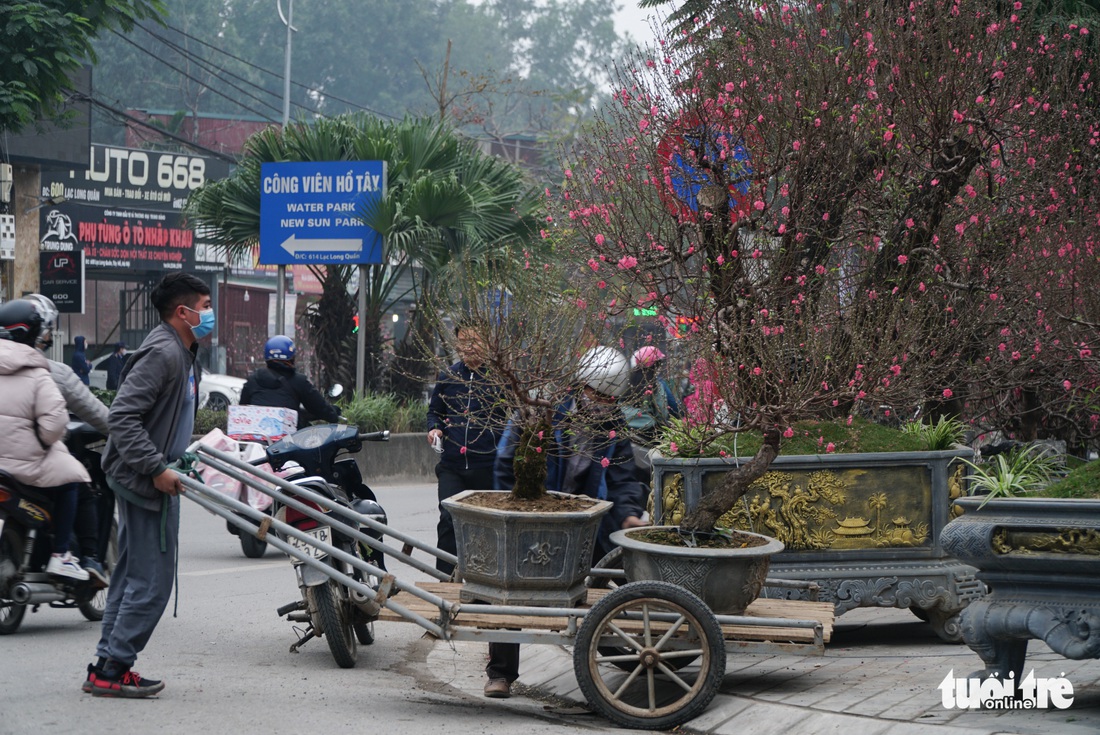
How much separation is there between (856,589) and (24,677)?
13.6 ft

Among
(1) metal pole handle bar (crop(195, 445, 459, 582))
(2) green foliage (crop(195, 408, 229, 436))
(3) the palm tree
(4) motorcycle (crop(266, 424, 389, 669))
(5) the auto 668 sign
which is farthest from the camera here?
(5) the auto 668 sign

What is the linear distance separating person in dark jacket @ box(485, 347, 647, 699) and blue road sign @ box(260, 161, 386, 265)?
38.5 ft

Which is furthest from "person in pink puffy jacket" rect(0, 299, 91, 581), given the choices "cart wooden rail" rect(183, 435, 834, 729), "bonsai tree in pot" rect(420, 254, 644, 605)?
"bonsai tree in pot" rect(420, 254, 644, 605)

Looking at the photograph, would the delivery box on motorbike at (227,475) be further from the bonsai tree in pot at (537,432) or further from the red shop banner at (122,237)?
the red shop banner at (122,237)

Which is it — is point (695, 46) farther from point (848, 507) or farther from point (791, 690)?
point (791, 690)

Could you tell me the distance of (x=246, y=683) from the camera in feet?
21.1

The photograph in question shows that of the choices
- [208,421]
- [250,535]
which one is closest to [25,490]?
[250,535]

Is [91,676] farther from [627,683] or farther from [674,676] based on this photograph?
[674,676]

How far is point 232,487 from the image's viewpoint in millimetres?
9508

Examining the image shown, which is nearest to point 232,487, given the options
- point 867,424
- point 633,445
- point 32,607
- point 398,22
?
point 32,607

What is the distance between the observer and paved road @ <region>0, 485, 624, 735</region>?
5566mm

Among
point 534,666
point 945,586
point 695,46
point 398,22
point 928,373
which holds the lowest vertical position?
point 534,666

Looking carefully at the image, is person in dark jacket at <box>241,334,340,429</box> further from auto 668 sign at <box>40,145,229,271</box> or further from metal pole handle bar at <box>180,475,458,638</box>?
auto 668 sign at <box>40,145,229,271</box>

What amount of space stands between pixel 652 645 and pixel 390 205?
13.5 m
